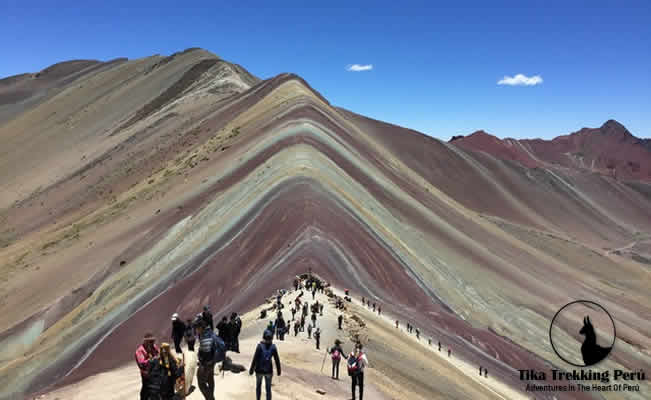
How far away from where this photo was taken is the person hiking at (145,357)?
7.69 metres

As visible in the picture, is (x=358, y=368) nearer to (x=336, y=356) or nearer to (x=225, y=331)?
(x=336, y=356)

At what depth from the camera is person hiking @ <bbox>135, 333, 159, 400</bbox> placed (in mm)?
7691

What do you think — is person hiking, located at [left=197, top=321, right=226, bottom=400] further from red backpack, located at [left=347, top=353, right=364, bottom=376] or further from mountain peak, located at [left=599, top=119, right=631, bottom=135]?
mountain peak, located at [left=599, top=119, right=631, bottom=135]

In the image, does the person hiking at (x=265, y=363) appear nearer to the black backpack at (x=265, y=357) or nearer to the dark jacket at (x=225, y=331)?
the black backpack at (x=265, y=357)

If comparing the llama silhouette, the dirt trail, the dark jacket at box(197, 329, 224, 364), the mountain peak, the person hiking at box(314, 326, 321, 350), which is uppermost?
the mountain peak

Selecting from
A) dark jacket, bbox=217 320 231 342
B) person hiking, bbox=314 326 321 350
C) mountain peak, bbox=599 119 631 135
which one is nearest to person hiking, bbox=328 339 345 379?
person hiking, bbox=314 326 321 350

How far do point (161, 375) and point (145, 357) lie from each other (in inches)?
14.8

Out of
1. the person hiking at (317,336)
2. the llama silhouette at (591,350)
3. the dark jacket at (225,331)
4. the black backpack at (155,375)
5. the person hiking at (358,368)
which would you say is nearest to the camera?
the black backpack at (155,375)

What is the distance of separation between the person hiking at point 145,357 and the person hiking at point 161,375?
0.06m

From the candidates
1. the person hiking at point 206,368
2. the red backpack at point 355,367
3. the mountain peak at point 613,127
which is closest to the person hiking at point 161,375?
the person hiking at point 206,368

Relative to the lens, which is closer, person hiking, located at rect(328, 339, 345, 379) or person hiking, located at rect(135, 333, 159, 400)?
person hiking, located at rect(135, 333, 159, 400)

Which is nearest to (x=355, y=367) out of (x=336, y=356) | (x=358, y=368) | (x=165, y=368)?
(x=358, y=368)

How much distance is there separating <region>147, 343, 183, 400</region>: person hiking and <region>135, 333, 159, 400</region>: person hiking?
2.2 inches

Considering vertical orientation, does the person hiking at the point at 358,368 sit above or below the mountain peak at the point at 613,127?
below
